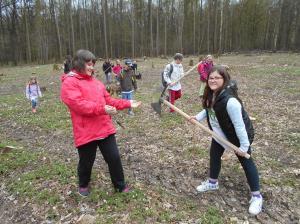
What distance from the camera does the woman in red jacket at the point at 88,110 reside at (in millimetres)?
3760

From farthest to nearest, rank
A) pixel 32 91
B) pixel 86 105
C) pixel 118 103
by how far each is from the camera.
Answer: pixel 32 91, pixel 118 103, pixel 86 105

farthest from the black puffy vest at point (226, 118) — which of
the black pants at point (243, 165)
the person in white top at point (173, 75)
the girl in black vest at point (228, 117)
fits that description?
the person in white top at point (173, 75)

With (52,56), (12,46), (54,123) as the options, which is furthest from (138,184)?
(52,56)

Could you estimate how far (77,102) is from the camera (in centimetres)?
371

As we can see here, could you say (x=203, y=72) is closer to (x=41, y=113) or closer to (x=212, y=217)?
(x=212, y=217)

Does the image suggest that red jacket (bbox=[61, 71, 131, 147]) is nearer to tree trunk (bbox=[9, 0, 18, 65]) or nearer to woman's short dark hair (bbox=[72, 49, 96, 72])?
woman's short dark hair (bbox=[72, 49, 96, 72])

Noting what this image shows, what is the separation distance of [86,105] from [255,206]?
2.83 meters

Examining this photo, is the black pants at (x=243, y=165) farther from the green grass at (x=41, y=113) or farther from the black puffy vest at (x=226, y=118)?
the green grass at (x=41, y=113)

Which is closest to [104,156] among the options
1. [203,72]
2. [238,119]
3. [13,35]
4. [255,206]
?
[238,119]

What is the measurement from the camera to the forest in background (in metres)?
41.6

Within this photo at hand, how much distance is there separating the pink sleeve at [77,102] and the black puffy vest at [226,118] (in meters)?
1.53

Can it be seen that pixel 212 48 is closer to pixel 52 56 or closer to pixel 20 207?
pixel 52 56

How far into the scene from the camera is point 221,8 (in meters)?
44.1

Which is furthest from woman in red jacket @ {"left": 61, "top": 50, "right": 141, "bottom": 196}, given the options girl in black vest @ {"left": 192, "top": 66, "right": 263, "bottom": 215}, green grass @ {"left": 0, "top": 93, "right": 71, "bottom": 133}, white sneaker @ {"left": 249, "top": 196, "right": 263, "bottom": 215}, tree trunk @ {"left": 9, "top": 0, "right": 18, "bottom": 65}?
tree trunk @ {"left": 9, "top": 0, "right": 18, "bottom": 65}
